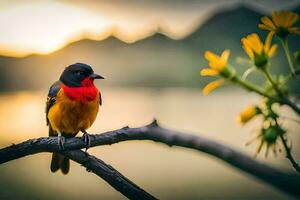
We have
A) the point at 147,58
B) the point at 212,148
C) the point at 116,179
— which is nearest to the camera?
the point at 212,148

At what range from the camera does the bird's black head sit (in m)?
0.69

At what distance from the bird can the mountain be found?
0.09 meters

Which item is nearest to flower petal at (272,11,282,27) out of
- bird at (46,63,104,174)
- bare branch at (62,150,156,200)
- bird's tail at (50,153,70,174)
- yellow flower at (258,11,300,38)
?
yellow flower at (258,11,300,38)

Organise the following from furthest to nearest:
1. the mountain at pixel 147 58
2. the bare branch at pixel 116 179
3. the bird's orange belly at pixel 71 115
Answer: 1. the mountain at pixel 147 58
2. the bird's orange belly at pixel 71 115
3. the bare branch at pixel 116 179

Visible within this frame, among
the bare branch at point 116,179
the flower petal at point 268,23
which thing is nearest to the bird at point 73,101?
the bare branch at point 116,179

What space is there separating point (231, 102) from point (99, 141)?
50 cm

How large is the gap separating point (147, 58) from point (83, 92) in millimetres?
351

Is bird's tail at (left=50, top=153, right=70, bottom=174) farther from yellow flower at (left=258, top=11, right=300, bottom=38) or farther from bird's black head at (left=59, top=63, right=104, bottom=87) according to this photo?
yellow flower at (left=258, top=11, right=300, bottom=38)

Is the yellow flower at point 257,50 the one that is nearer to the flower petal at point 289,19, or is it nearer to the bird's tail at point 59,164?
the flower petal at point 289,19

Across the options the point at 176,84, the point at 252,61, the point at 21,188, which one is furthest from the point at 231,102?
the point at 252,61

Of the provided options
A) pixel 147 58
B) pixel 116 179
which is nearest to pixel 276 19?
pixel 116 179

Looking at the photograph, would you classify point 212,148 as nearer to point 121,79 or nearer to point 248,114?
point 248,114

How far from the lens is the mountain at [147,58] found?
819 millimetres

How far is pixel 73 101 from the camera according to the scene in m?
0.69
